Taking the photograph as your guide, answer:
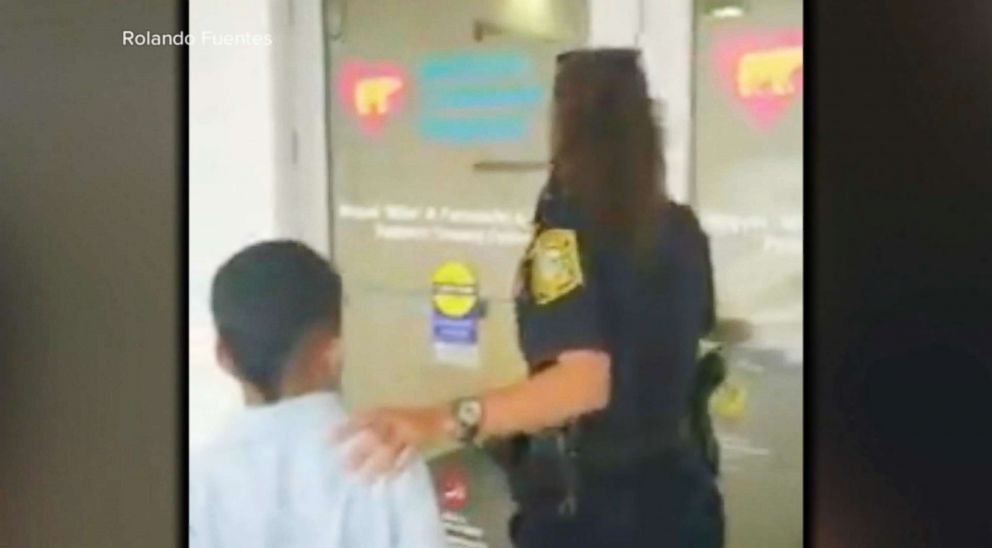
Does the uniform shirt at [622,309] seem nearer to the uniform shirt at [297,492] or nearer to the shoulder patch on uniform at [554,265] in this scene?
the shoulder patch on uniform at [554,265]

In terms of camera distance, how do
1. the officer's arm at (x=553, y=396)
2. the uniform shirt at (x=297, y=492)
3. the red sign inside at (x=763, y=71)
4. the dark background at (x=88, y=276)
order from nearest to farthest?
the red sign inside at (x=763, y=71)
the officer's arm at (x=553, y=396)
the uniform shirt at (x=297, y=492)
the dark background at (x=88, y=276)

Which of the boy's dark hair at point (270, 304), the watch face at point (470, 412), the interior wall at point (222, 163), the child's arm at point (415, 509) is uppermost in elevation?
the interior wall at point (222, 163)

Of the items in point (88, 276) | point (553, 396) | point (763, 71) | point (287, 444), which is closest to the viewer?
point (763, 71)

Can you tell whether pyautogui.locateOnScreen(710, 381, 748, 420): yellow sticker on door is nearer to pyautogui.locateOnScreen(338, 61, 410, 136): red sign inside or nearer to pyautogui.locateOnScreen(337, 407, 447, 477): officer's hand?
pyautogui.locateOnScreen(337, 407, 447, 477): officer's hand

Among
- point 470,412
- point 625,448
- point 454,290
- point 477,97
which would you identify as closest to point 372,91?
point 477,97

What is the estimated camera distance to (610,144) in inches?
53.9

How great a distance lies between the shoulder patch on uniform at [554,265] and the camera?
4.58 feet

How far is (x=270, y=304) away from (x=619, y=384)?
0.41 meters

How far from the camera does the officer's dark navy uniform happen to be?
4.43 feet

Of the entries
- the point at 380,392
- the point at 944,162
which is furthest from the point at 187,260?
the point at 944,162

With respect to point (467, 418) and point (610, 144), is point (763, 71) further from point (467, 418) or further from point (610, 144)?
point (467, 418)

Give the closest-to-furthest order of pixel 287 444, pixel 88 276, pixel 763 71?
1. pixel 763 71
2. pixel 287 444
3. pixel 88 276

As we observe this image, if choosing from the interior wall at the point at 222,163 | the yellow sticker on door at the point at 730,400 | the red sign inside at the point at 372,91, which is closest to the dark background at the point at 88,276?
the interior wall at the point at 222,163

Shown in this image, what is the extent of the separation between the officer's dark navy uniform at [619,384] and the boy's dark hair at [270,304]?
0.24m
